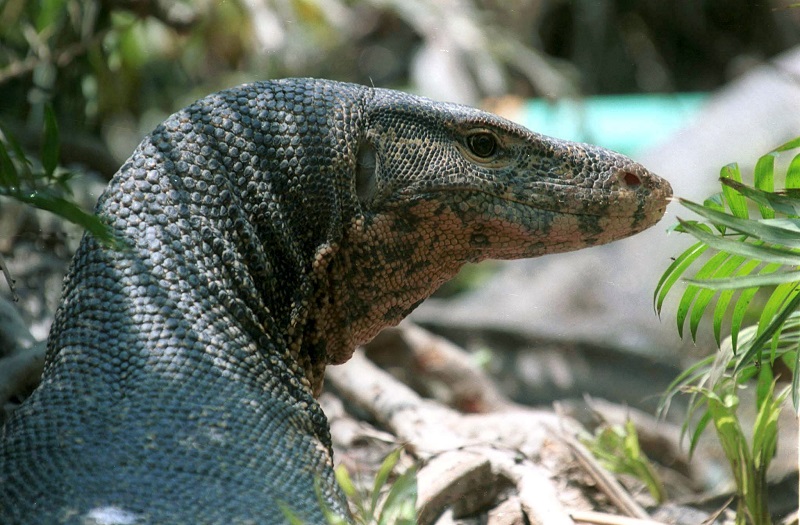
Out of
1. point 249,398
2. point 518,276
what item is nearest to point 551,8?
point 518,276

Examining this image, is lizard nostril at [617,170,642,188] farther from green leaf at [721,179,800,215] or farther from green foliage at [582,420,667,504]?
green foliage at [582,420,667,504]

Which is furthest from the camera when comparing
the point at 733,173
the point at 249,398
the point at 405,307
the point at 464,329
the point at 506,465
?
the point at 464,329

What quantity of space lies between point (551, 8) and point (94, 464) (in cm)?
1296

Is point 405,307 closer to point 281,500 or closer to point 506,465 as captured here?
point 506,465

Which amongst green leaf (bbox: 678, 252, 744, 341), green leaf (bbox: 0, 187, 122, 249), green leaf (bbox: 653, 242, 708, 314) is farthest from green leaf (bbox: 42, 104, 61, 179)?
green leaf (bbox: 678, 252, 744, 341)

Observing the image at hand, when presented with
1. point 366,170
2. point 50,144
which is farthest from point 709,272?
point 50,144

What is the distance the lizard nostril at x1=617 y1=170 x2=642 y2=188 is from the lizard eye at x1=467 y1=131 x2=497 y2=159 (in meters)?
0.44

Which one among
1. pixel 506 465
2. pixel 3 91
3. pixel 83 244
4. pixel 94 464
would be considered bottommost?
pixel 506 465

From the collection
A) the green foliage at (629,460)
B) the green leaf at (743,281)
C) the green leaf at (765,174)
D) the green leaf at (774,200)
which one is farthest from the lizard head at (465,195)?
the green foliage at (629,460)

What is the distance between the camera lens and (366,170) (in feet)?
10.4

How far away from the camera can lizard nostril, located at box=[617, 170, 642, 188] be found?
3.21 m

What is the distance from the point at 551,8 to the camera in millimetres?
14188

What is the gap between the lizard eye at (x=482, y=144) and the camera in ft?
10.4

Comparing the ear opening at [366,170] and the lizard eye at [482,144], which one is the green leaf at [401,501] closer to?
the ear opening at [366,170]
